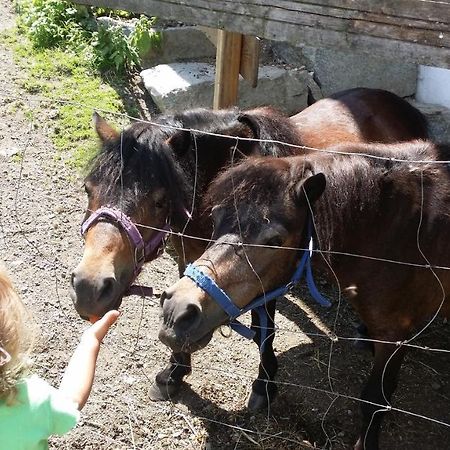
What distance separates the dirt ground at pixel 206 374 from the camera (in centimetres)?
335

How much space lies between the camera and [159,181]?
2.99 metres

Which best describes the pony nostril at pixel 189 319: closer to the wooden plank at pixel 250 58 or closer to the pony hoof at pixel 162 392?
the pony hoof at pixel 162 392

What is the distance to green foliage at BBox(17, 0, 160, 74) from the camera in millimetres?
6586

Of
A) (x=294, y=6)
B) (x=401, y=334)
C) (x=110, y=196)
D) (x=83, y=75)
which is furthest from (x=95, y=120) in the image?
(x=83, y=75)

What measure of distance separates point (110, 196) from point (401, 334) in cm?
150

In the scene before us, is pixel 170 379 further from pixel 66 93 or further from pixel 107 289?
pixel 66 93

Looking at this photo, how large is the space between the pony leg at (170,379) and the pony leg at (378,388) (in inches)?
39.9

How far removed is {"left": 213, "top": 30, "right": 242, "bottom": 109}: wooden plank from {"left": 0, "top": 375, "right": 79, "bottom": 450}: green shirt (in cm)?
301

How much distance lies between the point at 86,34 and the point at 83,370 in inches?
229

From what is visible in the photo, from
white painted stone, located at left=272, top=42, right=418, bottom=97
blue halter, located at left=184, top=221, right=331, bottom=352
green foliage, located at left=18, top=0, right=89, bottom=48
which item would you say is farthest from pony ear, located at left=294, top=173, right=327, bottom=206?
green foliage, located at left=18, top=0, right=89, bottom=48

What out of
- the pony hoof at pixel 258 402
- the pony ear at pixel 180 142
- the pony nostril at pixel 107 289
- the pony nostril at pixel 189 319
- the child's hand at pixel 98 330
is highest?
the pony ear at pixel 180 142

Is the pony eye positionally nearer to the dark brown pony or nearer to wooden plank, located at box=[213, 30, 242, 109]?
the dark brown pony

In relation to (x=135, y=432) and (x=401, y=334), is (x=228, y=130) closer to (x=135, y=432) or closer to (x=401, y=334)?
(x=401, y=334)

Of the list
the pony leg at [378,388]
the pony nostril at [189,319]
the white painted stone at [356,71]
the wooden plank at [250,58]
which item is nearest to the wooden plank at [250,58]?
the wooden plank at [250,58]
